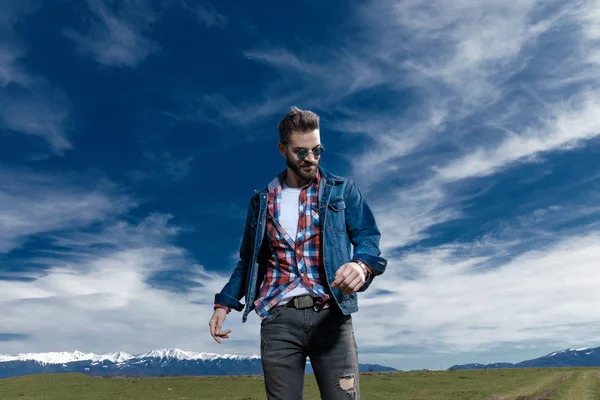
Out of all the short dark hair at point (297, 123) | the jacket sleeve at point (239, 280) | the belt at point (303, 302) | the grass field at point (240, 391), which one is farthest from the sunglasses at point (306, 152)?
the grass field at point (240, 391)

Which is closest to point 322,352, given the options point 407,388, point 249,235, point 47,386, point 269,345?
point 269,345

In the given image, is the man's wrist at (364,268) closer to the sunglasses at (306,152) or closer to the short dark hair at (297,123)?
the sunglasses at (306,152)

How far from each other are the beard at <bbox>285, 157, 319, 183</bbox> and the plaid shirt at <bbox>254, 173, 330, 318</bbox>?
0.36 feet

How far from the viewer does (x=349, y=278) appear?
3.75 meters

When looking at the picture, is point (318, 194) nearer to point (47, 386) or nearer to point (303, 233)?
point (303, 233)

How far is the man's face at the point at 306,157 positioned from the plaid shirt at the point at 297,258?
0.51 feet

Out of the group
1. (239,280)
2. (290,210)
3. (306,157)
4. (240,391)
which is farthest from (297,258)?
(240,391)

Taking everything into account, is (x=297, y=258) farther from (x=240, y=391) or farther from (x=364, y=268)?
(x=240, y=391)

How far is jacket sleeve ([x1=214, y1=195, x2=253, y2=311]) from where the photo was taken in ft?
15.4

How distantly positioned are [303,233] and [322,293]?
20.8 inches

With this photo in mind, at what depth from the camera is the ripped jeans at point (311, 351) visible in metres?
4.17

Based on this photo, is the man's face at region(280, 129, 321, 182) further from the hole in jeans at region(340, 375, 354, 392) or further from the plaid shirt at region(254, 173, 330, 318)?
the hole in jeans at region(340, 375, 354, 392)

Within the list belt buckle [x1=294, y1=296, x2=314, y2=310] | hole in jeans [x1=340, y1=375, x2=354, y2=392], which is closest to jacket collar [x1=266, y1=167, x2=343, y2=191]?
belt buckle [x1=294, y1=296, x2=314, y2=310]

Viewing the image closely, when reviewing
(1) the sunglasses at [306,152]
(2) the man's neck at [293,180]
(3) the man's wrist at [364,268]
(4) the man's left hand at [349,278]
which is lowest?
(4) the man's left hand at [349,278]
